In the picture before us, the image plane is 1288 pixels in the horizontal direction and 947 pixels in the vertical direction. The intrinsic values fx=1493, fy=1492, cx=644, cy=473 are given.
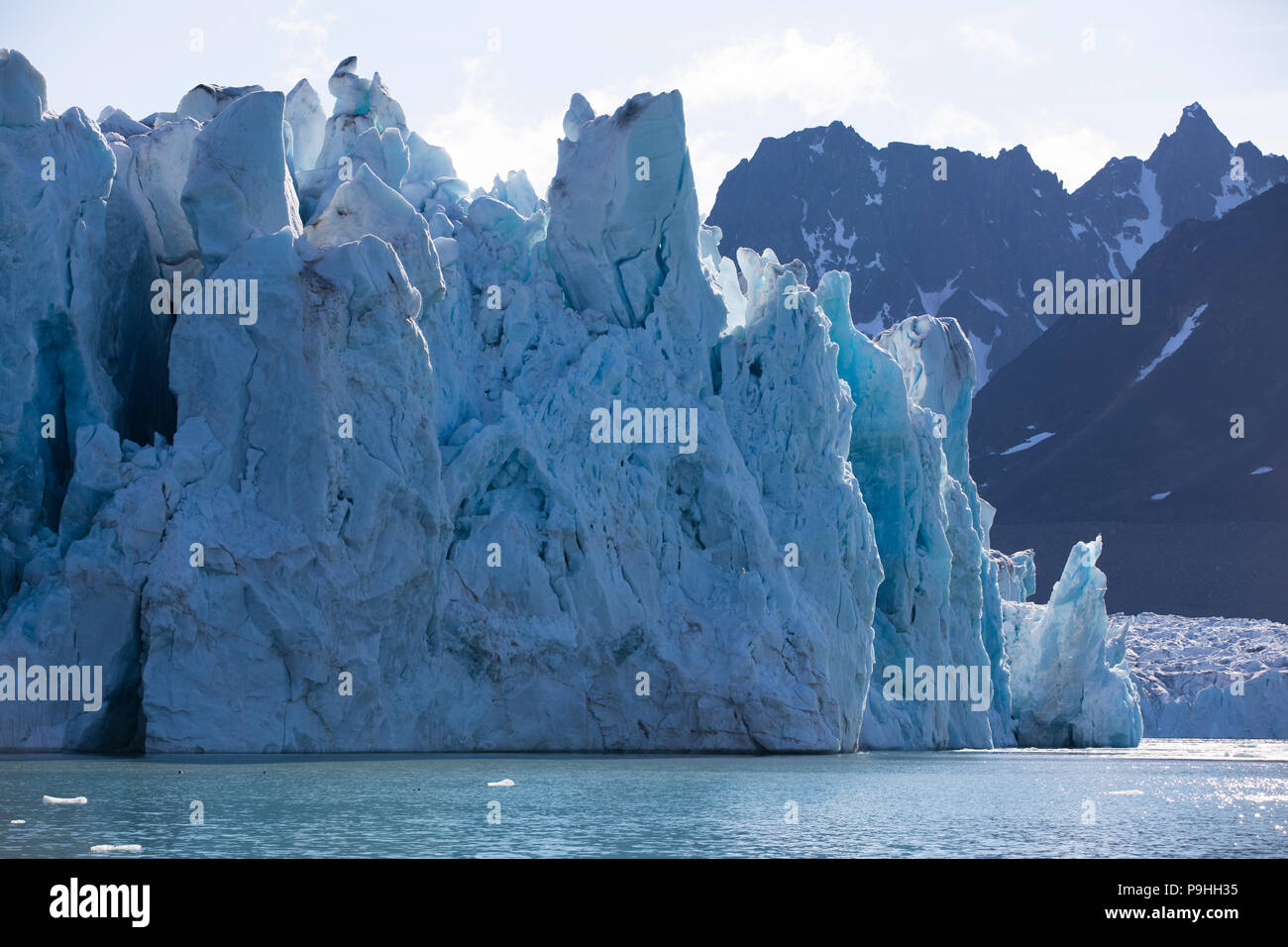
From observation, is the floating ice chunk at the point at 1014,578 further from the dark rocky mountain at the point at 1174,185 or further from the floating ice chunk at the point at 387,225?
the dark rocky mountain at the point at 1174,185

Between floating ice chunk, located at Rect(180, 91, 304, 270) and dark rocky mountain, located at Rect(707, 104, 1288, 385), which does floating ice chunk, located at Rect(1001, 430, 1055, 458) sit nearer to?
dark rocky mountain, located at Rect(707, 104, 1288, 385)

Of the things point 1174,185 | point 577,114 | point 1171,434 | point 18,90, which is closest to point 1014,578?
point 577,114

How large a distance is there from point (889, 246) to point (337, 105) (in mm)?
106209

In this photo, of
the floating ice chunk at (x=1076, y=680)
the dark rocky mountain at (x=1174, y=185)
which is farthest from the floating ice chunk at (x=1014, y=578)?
the dark rocky mountain at (x=1174, y=185)

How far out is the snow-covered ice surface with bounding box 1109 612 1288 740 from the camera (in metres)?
44.5

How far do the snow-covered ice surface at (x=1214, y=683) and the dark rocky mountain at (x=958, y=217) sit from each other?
7248 cm

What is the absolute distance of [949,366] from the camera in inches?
1431

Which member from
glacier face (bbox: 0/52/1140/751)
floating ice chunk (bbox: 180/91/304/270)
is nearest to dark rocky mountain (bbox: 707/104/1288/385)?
glacier face (bbox: 0/52/1140/751)

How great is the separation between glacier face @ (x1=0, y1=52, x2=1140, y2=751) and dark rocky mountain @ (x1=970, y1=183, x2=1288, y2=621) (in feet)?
186

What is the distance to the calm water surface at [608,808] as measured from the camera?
1243cm

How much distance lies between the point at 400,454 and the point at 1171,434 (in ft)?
264

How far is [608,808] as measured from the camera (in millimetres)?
15297
